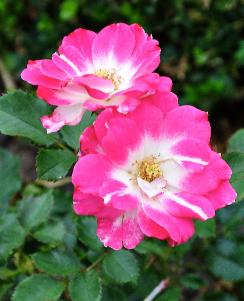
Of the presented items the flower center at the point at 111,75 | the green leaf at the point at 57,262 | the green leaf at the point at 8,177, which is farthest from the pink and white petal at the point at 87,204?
the green leaf at the point at 8,177

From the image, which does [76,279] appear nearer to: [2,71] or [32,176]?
[32,176]

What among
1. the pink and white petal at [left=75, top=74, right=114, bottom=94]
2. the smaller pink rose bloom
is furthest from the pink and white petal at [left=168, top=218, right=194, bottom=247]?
the pink and white petal at [left=75, top=74, right=114, bottom=94]

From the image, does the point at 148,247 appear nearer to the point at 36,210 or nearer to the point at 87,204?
the point at 36,210

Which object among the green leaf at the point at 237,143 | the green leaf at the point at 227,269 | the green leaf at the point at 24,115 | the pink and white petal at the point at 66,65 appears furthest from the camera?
the green leaf at the point at 227,269

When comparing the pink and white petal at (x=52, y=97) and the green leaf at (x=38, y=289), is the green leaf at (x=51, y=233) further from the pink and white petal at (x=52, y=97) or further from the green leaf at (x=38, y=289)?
the pink and white petal at (x=52, y=97)

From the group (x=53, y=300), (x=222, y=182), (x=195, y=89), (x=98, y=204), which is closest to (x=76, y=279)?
(x=53, y=300)

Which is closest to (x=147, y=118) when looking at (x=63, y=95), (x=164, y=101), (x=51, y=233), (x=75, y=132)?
(x=164, y=101)
